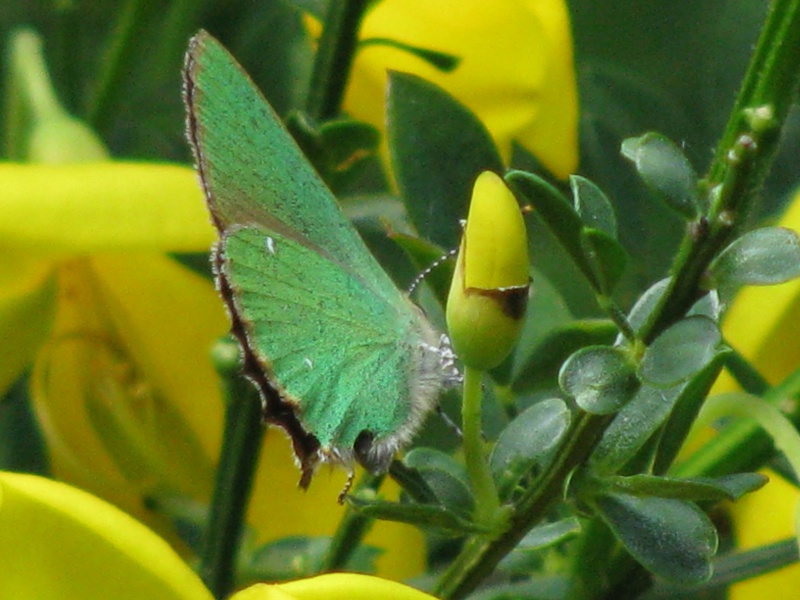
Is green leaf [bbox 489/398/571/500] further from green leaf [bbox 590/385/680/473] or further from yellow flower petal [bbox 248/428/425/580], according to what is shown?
yellow flower petal [bbox 248/428/425/580]

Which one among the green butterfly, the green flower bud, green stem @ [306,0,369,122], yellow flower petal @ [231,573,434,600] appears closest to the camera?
yellow flower petal @ [231,573,434,600]

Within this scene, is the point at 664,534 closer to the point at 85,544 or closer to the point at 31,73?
the point at 85,544

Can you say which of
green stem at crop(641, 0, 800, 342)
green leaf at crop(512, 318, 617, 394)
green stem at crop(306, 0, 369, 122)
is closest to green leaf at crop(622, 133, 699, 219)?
green stem at crop(641, 0, 800, 342)

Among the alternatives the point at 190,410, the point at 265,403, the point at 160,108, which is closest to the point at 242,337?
the point at 265,403

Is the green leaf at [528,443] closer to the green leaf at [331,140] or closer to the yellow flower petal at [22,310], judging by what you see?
the green leaf at [331,140]

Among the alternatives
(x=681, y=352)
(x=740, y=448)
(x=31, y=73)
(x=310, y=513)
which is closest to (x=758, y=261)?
(x=681, y=352)

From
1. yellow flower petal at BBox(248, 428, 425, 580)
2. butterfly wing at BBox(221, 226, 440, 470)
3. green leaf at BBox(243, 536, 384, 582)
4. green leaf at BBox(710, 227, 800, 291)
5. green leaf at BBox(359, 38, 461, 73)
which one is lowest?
yellow flower petal at BBox(248, 428, 425, 580)

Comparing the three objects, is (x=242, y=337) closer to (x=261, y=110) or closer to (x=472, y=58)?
(x=261, y=110)
